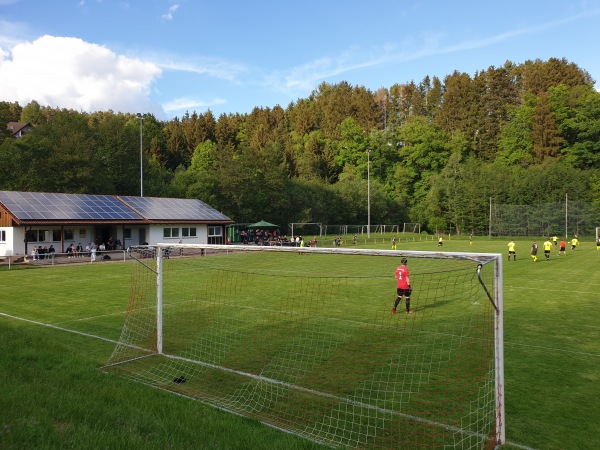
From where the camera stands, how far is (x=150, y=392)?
6.48 meters

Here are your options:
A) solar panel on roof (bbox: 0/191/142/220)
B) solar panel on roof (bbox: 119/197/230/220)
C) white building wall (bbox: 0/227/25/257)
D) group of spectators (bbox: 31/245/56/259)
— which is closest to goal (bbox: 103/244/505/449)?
group of spectators (bbox: 31/245/56/259)

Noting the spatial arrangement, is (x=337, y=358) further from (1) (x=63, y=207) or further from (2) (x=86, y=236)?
(2) (x=86, y=236)

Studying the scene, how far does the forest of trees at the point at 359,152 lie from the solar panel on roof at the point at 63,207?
8.97 metres

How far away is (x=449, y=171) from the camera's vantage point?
71375 millimetres

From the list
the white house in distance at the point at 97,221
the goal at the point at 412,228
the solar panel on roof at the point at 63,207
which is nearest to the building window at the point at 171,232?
the white house in distance at the point at 97,221

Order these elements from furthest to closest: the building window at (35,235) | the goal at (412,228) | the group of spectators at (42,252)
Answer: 1. the goal at (412,228)
2. the building window at (35,235)
3. the group of spectators at (42,252)

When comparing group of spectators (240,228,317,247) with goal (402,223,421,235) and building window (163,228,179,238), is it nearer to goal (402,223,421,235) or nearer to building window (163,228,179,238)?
building window (163,228,179,238)

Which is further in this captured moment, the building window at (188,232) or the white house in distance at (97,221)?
the building window at (188,232)

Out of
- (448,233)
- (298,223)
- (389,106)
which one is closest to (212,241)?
(298,223)

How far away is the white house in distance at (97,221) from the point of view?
2938 centimetres

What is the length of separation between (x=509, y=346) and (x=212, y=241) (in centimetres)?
3411

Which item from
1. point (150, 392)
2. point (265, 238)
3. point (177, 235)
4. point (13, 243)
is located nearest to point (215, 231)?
point (177, 235)

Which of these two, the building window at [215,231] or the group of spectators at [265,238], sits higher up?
the building window at [215,231]

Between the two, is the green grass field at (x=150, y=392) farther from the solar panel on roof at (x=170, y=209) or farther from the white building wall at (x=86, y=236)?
the solar panel on roof at (x=170, y=209)
